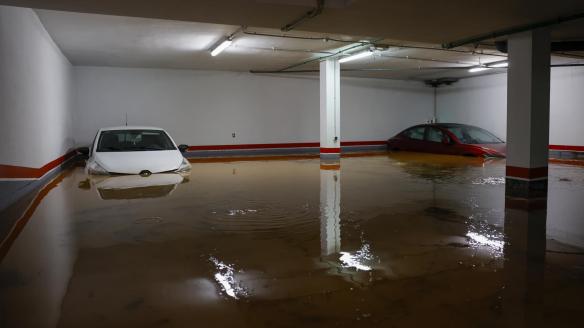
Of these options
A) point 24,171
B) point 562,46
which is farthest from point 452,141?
point 24,171

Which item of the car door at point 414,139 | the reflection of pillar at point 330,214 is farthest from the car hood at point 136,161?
the car door at point 414,139

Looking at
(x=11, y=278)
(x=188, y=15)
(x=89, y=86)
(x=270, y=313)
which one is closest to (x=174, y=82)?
(x=89, y=86)

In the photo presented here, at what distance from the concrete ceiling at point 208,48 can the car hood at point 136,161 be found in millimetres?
2351

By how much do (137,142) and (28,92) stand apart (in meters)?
2.78

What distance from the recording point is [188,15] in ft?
19.3

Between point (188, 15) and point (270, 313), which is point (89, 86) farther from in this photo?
point (270, 313)

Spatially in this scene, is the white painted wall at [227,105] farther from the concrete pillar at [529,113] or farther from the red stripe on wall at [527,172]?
the red stripe on wall at [527,172]

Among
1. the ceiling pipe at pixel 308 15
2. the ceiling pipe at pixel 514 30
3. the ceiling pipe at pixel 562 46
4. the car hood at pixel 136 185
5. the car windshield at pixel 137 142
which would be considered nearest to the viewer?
the ceiling pipe at pixel 308 15

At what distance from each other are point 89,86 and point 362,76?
9107 millimetres

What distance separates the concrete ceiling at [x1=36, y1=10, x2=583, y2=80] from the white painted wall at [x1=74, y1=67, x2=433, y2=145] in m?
0.63

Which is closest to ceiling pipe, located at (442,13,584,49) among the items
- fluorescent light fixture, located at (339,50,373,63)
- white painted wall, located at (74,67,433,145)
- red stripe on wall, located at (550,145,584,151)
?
fluorescent light fixture, located at (339,50,373,63)

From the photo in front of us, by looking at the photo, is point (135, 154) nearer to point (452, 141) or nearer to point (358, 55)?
point (358, 55)

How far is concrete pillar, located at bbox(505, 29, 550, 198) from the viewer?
6641mm

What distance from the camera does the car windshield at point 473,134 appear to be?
560 inches
